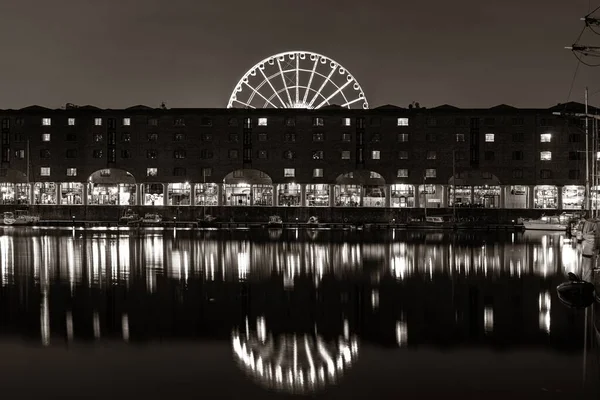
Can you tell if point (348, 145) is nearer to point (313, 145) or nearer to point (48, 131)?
point (313, 145)

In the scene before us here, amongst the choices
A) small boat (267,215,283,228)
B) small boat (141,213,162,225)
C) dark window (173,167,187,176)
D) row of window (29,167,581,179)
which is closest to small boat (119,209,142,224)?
Answer: small boat (141,213,162,225)

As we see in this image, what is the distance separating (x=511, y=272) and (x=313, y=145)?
6250 centimetres

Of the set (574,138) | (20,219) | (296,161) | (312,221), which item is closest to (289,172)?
(296,161)

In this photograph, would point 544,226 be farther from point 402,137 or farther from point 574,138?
point 402,137

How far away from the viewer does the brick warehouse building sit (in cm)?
8969

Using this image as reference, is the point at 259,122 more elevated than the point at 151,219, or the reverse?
the point at 259,122

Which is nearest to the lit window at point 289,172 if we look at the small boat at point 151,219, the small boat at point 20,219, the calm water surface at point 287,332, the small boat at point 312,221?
the small boat at point 312,221

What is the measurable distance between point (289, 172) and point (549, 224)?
36745mm

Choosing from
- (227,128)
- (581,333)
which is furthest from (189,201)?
(581,333)

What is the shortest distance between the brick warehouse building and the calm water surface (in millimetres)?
59042

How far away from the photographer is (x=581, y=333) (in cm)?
1706

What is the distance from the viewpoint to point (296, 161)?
300ft

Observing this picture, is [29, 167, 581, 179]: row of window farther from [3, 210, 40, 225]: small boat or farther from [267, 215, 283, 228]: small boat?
[267, 215, 283, 228]: small boat

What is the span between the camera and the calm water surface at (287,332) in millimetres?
12281
